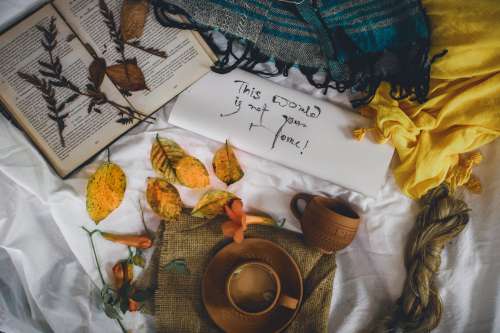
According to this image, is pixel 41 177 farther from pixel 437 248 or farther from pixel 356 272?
pixel 437 248

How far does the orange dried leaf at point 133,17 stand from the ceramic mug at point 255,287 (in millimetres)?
459

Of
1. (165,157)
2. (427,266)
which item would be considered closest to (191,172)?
(165,157)

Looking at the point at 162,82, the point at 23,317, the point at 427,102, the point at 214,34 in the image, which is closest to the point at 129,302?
the point at 23,317

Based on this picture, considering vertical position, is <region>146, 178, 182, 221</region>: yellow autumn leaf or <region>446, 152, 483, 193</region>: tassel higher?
<region>446, 152, 483, 193</region>: tassel

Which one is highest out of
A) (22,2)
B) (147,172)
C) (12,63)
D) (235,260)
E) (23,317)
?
(22,2)

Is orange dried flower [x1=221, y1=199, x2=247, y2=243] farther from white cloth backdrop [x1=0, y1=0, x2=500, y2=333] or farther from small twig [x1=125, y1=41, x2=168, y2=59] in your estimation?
small twig [x1=125, y1=41, x2=168, y2=59]

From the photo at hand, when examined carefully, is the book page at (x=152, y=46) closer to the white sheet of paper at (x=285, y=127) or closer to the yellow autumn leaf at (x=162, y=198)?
the white sheet of paper at (x=285, y=127)

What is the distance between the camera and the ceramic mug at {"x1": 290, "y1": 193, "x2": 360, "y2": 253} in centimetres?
A: 63

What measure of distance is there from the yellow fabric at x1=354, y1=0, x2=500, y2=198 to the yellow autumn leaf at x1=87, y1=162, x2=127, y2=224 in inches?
17.6

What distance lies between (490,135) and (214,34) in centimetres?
53

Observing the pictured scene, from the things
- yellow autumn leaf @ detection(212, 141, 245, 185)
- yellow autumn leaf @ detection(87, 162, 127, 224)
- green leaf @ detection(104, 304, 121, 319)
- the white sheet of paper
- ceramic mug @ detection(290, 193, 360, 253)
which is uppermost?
the white sheet of paper

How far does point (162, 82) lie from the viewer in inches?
27.0

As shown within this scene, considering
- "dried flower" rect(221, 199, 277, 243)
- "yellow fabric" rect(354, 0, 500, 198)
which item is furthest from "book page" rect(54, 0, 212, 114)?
"yellow fabric" rect(354, 0, 500, 198)

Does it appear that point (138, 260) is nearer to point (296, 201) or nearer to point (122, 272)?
point (122, 272)
